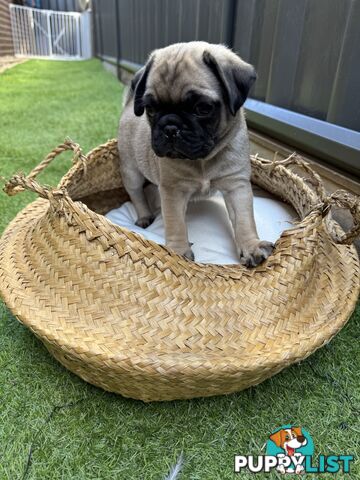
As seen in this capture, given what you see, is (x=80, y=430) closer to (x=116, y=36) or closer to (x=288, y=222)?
(x=288, y=222)

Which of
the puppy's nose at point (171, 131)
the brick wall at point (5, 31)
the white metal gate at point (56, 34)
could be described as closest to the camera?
the puppy's nose at point (171, 131)

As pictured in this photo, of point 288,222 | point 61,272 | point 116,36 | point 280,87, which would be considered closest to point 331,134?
point 288,222

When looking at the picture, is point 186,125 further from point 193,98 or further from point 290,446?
point 290,446

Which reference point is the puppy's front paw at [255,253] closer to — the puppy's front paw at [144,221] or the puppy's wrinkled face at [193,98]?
the puppy's wrinkled face at [193,98]

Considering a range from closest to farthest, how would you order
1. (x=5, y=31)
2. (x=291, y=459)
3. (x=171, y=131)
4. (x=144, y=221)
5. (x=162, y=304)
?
(x=291, y=459) < (x=162, y=304) < (x=171, y=131) < (x=144, y=221) < (x=5, y=31)

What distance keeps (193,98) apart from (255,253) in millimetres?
567

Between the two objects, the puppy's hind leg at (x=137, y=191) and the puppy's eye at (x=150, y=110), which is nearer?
the puppy's eye at (x=150, y=110)

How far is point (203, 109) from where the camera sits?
1.39 metres

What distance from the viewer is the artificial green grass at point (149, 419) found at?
104 centimetres

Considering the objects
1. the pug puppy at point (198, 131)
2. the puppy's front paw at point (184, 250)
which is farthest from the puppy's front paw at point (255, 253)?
the puppy's front paw at point (184, 250)

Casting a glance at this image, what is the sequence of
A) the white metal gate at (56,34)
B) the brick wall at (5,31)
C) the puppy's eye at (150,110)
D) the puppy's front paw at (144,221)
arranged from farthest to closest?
the white metal gate at (56,34) < the brick wall at (5,31) < the puppy's front paw at (144,221) < the puppy's eye at (150,110)

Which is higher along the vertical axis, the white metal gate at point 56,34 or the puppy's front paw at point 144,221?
the puppy's front paw at point 144,221

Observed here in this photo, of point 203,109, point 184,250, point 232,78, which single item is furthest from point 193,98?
point 184,250

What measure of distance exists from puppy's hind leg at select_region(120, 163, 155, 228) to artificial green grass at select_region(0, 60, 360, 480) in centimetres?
86
